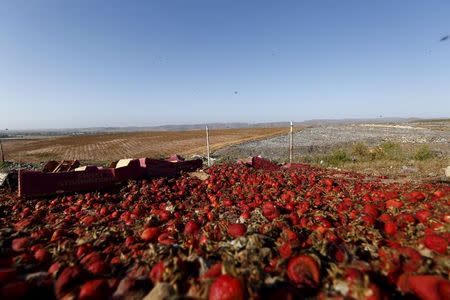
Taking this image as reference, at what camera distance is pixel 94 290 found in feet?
7.15

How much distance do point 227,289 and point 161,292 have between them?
53 centimetres

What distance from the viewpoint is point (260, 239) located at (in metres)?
2.90

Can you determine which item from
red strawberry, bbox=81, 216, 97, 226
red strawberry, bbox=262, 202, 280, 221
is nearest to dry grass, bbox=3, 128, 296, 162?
red strawberry, bbox=81, 216, 97, 226

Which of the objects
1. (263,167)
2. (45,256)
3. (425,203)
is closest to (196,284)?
(45,256)

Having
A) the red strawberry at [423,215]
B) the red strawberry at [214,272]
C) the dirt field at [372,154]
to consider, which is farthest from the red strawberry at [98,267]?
the dirt field at [372,154]

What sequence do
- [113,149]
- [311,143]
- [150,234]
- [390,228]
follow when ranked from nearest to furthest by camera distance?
[390,228], [150,234], [311,143], [113,149]

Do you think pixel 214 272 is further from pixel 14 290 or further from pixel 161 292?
pixel 14 290

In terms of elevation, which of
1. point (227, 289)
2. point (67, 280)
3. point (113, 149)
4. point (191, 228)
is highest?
point (227, 289)

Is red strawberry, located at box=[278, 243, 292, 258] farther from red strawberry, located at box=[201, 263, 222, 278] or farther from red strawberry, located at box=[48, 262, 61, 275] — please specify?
red strawberry, located at box=[48, 262, 61, 275]

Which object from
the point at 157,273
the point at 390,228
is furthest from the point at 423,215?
the point at 157,273

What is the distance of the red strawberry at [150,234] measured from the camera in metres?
3.45

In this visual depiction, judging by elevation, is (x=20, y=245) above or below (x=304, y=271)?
below

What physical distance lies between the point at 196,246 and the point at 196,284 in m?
0.83

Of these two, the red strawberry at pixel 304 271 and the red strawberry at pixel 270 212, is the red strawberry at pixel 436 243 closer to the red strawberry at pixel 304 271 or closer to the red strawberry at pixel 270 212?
the red strawberry at pixel 304 271
